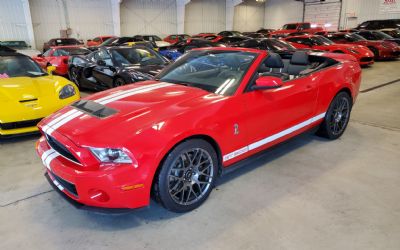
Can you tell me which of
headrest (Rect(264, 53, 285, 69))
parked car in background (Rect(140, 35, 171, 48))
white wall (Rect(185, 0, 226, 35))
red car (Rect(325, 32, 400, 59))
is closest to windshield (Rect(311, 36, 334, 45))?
red car (Rect(325, 32, 400, 59))

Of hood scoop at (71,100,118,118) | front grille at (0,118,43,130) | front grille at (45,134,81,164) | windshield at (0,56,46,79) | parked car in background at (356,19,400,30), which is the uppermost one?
parked car in background at (356,19,400,30)

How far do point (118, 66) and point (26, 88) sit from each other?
7.79ft

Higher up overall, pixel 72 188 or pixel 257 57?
pixel 257 57

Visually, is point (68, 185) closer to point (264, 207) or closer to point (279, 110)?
point (264, 207)

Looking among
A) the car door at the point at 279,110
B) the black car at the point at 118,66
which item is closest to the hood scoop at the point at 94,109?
the car door at the point at 279,110

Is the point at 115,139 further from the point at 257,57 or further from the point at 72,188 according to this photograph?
the point at 257,57

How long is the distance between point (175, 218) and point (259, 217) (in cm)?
67

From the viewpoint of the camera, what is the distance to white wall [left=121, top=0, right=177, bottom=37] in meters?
21.7

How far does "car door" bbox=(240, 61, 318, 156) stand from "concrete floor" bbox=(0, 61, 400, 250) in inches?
15.4

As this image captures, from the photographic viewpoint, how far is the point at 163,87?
296 centimetres

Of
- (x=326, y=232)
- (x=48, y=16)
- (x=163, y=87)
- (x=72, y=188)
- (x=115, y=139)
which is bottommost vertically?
(x=326, y=232)

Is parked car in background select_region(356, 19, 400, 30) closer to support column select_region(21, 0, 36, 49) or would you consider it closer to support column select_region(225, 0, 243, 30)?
support column select_region(225, 0, 243, 30)

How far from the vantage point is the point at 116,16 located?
66.8 ft

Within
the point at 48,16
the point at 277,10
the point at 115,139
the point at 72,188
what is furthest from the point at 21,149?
the point at 277,10
